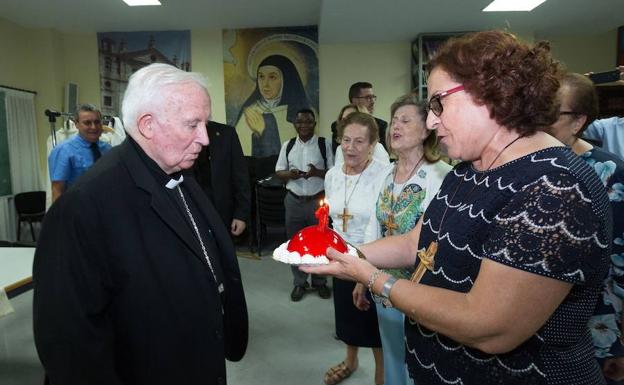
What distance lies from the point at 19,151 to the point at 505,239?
23.4 ft

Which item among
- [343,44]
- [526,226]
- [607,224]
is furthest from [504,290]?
[343,44]

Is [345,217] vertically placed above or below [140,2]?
below

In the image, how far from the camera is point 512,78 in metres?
0.88

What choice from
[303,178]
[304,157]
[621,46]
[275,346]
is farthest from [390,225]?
[621,46]

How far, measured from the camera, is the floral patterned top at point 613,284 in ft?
4.39

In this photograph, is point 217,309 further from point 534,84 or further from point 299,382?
point 299,382

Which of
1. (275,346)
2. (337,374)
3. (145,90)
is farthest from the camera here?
(275,346)

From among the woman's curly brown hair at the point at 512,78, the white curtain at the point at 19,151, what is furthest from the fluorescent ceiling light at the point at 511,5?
the white curtain at the point at 19,151

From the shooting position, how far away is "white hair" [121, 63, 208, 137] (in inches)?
46.8

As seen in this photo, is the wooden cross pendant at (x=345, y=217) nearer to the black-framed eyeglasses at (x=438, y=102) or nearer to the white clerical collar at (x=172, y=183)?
the white clerical collar at (x=172, y=183)

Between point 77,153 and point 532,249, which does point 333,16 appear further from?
point 532,249

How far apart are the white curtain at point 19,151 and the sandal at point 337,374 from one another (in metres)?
5.54

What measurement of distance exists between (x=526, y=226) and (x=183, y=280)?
0.90 m

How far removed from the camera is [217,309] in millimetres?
1247
